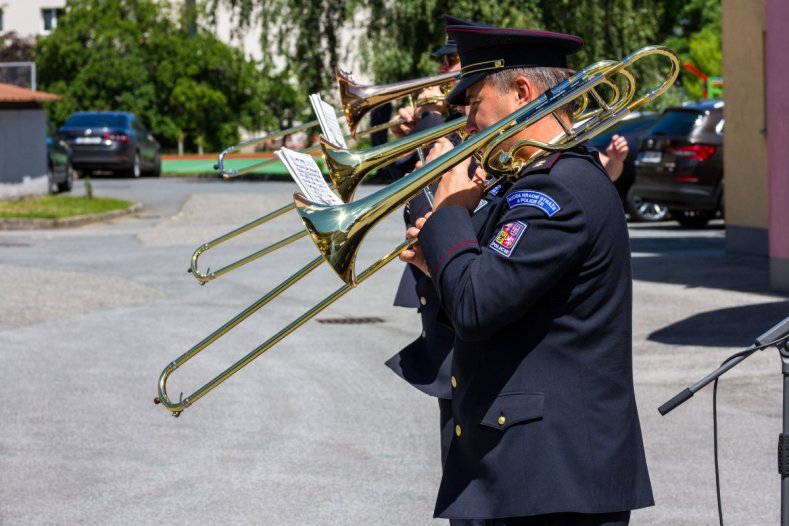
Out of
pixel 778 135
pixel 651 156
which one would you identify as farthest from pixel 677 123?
pixel 778 135

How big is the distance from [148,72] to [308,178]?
1632 inches

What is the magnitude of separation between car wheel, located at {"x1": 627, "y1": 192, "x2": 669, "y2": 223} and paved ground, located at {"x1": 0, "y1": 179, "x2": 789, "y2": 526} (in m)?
5.47

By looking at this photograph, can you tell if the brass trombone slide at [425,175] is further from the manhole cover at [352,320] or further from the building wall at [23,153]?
the building wall at [23,153]

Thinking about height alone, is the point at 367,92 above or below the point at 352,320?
above

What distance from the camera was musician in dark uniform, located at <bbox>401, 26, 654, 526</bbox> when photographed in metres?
2.91

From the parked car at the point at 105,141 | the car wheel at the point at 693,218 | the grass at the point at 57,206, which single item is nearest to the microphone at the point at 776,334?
the car wheel at the point at 693,218

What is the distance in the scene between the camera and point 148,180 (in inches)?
1288

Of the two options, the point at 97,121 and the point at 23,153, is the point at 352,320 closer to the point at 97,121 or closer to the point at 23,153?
the point at 23,153

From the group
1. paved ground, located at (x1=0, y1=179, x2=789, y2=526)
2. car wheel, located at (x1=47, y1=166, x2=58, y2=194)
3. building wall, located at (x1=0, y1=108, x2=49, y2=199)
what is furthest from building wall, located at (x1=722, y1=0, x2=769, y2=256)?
car wheel, located at (x1=47, y1=166, x2=58, y2=194)

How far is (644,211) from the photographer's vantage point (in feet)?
65.9

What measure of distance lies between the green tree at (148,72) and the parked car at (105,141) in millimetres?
10118

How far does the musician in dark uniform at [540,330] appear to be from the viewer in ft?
9.56

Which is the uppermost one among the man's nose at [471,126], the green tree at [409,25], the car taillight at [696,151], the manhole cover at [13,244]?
the green tree at [409,25]

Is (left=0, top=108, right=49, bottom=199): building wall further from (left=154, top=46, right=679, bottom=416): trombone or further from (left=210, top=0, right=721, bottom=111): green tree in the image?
(left=154, top=46, right=679, bottom=416): trombone
